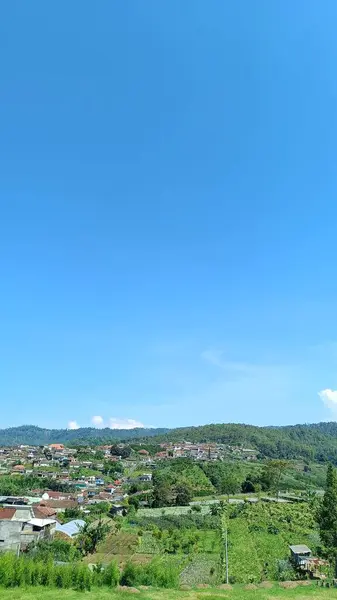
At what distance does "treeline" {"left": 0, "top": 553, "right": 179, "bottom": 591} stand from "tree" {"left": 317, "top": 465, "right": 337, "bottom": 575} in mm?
10012

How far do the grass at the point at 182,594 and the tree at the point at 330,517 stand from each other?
7.51 metres

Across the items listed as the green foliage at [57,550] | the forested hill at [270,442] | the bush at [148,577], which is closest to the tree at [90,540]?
the green foliage at [57,550]

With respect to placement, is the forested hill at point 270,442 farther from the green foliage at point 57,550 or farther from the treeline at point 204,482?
the green foliage at point 57,550

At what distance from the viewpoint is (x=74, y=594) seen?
15438mm

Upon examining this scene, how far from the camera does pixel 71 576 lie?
1673cm

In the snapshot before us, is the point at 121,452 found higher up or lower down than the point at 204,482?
higher up

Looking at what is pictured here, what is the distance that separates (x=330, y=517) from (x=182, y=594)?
1171 cm

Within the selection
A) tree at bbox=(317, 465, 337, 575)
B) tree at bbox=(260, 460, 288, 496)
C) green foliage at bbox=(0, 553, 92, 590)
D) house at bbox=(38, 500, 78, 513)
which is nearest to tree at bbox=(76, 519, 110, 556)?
tree at bbox=(317, 465, 337, 575)

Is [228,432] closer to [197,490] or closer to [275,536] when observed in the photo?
[197,490]

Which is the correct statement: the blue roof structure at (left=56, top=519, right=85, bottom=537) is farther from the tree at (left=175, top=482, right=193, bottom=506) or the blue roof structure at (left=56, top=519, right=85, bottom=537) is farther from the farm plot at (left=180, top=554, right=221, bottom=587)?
the tree at (left=175, top=482, right=193, bottom=506)

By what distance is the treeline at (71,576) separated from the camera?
54.4 feet

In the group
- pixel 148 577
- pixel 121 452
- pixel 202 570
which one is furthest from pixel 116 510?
pixel 121 452

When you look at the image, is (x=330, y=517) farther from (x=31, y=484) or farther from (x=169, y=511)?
(x=31, y=484)

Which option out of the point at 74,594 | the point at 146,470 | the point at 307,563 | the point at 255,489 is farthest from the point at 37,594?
the point at 146,470
